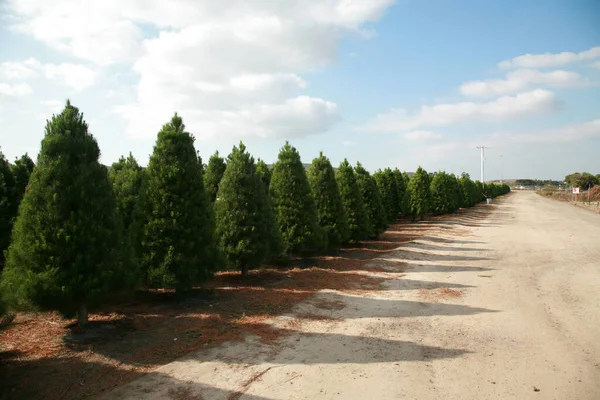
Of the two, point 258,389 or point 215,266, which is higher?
point 215,266

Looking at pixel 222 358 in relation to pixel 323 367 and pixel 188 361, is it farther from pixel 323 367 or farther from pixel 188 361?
pixel 323 367

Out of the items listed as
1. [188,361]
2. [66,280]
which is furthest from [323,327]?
[66,280]

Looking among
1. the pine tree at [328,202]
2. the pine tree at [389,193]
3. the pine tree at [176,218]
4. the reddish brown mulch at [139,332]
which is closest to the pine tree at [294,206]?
the pine tree at [328,202]

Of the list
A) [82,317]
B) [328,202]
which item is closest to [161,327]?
→ [82,317]

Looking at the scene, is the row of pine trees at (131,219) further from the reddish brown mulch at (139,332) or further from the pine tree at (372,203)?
the pine tree at (372,203)

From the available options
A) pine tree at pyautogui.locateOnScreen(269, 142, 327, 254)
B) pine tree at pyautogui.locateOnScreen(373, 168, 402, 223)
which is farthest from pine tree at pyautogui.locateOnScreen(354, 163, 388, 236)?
pine tree at pyautogui.locateOnScreen(373, 168, 402, 223)

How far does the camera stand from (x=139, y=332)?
6.53 meters

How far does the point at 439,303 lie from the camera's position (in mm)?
8570

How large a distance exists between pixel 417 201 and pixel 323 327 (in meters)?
25.4

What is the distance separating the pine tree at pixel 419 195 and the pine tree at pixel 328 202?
1650 cm

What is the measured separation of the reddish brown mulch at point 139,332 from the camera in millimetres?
4855

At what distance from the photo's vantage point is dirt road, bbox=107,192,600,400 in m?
4.65

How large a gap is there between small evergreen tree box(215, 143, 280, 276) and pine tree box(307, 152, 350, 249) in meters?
4.70

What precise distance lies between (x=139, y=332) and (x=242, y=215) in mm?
4333
